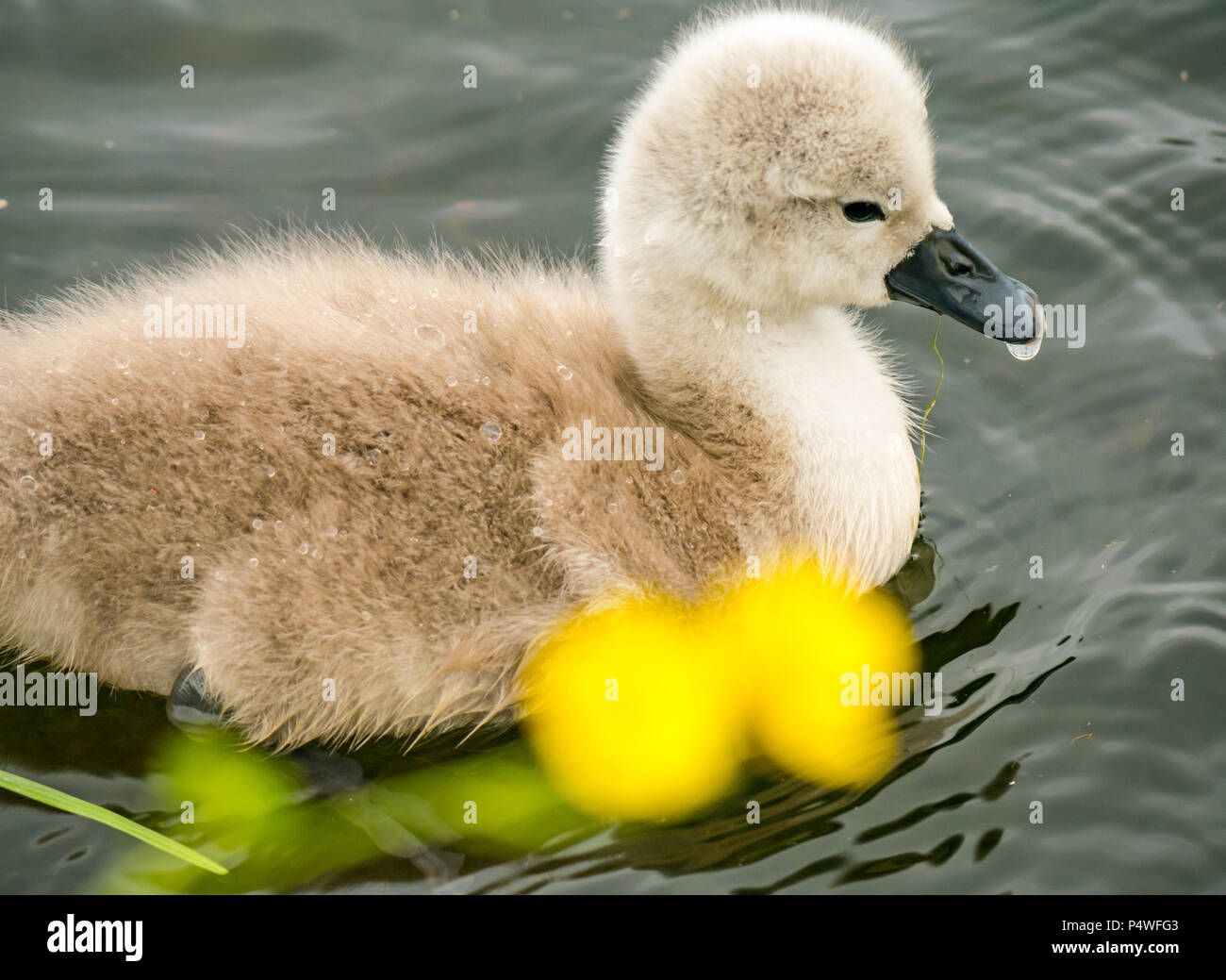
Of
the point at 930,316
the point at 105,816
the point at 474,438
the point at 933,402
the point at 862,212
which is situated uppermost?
the point at 930,316

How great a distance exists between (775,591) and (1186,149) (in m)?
2.53

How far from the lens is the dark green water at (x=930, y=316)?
123 inches

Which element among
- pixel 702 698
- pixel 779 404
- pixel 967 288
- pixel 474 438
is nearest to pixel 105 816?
pixel 474 438

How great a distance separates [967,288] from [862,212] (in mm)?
325

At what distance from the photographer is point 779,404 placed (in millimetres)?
3342

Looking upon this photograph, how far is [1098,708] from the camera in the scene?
3.39 meters

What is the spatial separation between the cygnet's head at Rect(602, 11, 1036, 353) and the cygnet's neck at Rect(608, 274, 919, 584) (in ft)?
0.14

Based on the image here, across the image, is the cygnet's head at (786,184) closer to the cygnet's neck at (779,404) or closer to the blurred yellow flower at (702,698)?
the cygnet's neck at (779,404)

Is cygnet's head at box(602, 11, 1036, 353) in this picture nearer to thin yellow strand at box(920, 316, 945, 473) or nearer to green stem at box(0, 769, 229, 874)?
thin yellow strand at box(920, 316, 945, 473)

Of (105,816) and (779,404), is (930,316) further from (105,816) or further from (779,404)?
(105,816)

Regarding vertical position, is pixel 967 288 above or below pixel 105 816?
above

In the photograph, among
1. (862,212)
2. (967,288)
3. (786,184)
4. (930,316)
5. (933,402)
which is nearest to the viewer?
(786,184)

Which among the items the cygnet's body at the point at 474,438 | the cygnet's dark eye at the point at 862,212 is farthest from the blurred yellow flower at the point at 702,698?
the cygnet's dark eye at the point at 862,212

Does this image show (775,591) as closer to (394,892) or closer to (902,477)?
(902,477)
